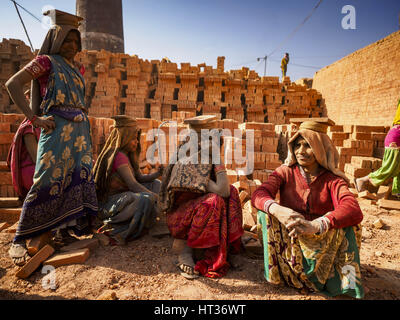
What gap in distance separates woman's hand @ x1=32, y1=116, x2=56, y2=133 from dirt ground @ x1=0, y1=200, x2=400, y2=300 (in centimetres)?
131

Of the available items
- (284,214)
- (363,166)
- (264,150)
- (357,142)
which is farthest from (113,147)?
(357,142)

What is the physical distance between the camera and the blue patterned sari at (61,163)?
2.09m

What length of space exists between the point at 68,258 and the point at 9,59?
14.4 m

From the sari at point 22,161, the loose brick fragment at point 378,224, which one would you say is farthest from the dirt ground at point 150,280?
the loose brick fragment at point 378,224

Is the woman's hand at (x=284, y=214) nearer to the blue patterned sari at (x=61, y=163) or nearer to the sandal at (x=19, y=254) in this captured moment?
the blue patterned sari at (x=61, y=163)

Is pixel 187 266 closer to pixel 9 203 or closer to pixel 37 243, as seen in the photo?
pixel 37 243

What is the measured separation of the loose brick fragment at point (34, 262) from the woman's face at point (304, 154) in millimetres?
2501

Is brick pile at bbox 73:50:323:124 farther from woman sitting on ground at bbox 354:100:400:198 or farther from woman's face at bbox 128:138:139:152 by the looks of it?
woman's face at bbox 128:138:139:152

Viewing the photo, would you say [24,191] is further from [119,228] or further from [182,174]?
[182,174]

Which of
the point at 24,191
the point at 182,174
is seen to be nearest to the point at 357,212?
the point at 182,174

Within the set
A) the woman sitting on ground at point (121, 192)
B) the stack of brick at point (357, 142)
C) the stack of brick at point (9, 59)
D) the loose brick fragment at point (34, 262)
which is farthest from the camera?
the stack of brick at point (9, 59)

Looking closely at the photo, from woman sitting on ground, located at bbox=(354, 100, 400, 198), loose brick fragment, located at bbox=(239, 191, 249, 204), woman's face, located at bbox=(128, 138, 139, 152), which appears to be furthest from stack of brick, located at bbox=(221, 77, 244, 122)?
woman's face, located at bbox=(128, 138, 139, 152)

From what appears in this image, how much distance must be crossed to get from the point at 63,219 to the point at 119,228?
59 cm
